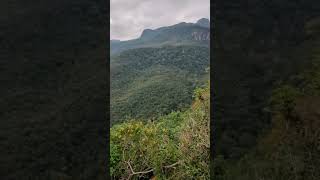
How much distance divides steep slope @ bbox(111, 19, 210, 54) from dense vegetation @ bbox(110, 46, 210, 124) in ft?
21.8

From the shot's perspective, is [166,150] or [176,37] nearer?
[166,150]

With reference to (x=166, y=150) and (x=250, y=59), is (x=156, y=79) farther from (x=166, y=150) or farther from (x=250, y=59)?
(x=250, y=59)

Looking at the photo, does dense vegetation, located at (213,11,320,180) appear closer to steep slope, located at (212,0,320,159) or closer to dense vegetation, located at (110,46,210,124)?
steep slope, located at (212,0,320,159)

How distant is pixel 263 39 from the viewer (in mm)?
4645

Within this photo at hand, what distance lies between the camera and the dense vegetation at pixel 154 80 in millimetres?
18578

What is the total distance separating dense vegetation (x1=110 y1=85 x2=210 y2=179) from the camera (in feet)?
28.2

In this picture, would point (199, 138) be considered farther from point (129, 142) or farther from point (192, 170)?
point (129, 142)

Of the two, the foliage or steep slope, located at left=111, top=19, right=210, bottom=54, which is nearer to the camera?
the foliage

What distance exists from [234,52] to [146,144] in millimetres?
5501

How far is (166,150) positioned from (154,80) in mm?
14614

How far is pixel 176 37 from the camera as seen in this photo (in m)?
48.1

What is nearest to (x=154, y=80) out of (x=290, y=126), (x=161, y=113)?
(x=161, y=113)
